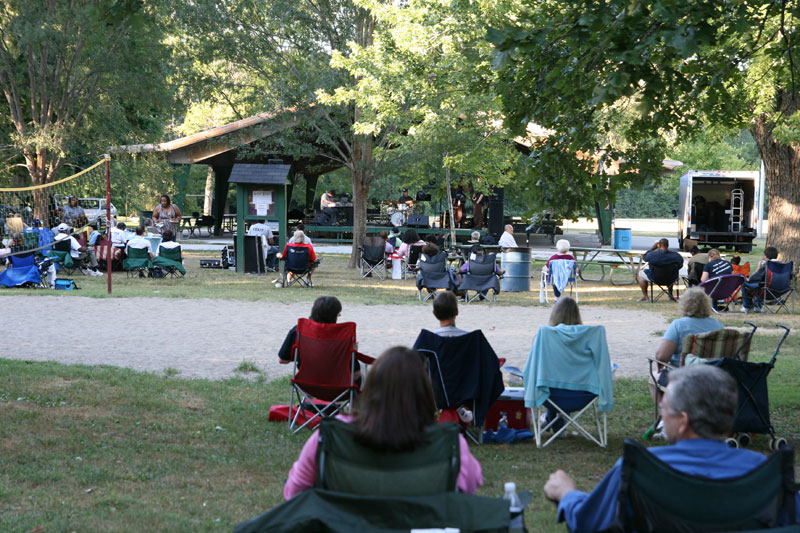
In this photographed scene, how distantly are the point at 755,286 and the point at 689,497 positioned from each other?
38.0 feet

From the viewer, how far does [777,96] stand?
15.3 m

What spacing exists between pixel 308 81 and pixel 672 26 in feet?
51.7

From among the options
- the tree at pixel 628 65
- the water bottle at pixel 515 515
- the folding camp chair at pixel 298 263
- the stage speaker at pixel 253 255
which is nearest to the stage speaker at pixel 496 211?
the stage speaker at pixel 253 255

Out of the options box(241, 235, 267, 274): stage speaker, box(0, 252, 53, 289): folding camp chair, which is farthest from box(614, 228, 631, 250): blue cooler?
box(0, 252, 53, 289): folding camp chair

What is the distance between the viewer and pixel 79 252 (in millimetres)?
17312

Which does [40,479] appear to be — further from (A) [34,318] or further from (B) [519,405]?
(A) [34,318]

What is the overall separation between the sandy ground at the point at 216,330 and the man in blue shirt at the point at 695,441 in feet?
18.7

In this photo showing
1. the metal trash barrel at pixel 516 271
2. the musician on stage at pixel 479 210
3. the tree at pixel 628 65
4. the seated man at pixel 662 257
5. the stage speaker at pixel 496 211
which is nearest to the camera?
the tree at pixel 628 65

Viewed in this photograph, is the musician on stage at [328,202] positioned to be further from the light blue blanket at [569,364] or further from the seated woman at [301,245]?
the light blue blanket at [569,364]

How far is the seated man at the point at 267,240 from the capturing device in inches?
737

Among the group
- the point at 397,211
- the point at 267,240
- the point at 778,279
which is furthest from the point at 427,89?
the point at 397,211

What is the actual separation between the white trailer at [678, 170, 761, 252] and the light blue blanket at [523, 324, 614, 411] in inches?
893

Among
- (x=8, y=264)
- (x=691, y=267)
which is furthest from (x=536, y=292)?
(x=8, y=264)

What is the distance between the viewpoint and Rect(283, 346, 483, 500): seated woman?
8.28 feet
